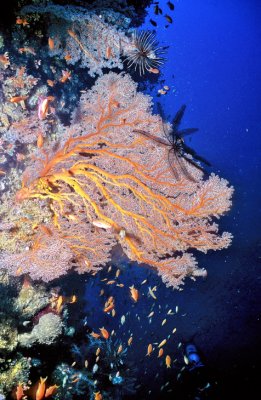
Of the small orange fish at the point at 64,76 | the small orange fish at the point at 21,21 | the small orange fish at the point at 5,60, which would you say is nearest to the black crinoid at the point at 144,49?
the small orange fish at the point at 64,76

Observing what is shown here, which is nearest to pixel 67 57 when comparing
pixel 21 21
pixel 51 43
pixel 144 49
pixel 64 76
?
pixel 51 43

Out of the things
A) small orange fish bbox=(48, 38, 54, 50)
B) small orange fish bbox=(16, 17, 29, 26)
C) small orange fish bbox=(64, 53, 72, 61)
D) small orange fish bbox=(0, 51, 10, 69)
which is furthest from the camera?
small orange fish bbox=(64, 53, 72, 61)

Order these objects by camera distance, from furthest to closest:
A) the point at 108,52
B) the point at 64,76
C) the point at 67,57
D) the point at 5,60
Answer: the point at 64,76
the point at 67,57
the point at 108,52
the point at 5,60

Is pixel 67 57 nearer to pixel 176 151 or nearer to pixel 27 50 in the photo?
pixel 27 50

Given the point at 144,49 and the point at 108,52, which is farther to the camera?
the point at 144,49

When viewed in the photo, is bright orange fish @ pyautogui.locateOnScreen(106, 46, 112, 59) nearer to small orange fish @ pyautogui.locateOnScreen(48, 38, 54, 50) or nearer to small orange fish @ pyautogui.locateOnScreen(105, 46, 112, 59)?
small orange fish @ pyautogui.locateOnScreen(105, 46, 112, 59)

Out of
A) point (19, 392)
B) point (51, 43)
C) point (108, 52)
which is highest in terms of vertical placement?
point (108, 52)

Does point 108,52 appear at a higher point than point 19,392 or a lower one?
higher

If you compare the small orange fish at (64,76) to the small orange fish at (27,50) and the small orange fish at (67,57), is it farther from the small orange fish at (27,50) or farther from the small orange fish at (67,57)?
the small orange fish at (27,50)

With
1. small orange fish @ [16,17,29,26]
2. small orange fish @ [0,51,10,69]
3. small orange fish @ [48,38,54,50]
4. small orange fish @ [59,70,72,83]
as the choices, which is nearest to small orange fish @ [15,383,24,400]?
small orange fish @ [0,51,10,69]

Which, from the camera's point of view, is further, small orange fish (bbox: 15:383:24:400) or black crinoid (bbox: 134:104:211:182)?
black crinoid (bbox: 134:104:211:182)

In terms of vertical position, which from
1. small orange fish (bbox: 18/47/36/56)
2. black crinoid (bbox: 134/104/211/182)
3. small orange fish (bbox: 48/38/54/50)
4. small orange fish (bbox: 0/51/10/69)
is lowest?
black crinoid (bbox: 134/104/211/182)

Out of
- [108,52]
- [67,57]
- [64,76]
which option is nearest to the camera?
[108,52]

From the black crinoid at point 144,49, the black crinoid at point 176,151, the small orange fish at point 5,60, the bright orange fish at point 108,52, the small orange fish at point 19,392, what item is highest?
the black crinoid at point 144,49
